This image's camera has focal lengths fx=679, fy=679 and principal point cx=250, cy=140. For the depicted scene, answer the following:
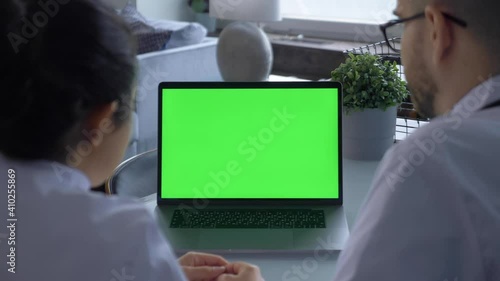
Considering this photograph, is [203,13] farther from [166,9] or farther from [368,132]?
[368,132]

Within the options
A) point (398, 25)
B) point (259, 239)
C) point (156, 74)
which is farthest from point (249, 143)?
point (156, 74)

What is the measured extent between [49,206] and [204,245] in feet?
1.81

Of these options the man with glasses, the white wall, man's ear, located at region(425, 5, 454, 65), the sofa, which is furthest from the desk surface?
the white wall

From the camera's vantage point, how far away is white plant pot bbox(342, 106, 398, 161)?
176 cm

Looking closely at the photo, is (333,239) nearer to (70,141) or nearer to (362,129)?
(362,129)

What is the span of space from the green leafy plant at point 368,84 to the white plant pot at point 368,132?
0.07 ft

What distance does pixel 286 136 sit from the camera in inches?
60.2

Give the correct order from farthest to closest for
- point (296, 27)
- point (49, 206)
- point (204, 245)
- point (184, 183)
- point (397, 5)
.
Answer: point (296, 27) → point (184, 183) → point (204, 245) → point (397, 5) → point (49, 206)

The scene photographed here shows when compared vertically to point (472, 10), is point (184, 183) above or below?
→ below

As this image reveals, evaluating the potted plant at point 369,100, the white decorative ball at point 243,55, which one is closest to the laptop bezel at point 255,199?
the potted plant at point 369,100

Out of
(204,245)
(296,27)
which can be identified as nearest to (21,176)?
(204,245)

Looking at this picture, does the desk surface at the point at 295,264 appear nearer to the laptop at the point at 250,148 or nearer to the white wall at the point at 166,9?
the laptop at the point at 250,148

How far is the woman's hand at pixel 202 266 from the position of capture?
45.7 inches

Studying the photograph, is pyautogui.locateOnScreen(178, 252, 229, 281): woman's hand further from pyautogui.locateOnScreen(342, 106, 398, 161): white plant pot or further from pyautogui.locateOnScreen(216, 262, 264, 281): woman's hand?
pyautogui.locateOnScreen(342, 106, 398, 161): white plant pot
